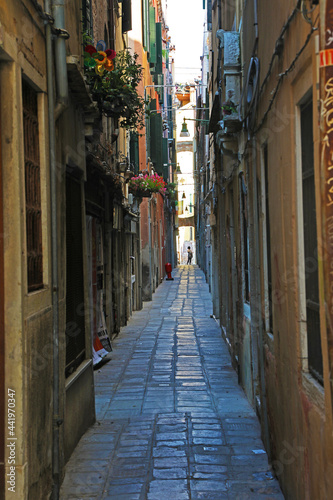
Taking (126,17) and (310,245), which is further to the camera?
(126,17)

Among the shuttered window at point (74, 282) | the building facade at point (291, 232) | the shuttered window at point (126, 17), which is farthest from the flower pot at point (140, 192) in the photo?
the shuttered window at point (74, 282)

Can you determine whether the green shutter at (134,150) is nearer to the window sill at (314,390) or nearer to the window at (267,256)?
the window at (267,256)

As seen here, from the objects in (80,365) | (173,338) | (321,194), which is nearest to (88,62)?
(80,365)

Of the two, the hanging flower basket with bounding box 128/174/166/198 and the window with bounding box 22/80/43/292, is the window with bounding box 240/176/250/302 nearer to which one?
the window with bounding box 22/80/43/292

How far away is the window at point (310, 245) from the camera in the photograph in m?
3.45

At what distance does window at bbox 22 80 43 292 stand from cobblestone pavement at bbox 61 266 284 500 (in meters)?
1.89

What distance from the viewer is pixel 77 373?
6102mm

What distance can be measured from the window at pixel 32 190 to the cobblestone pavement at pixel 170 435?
1894 mm

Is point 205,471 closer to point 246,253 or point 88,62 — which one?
point 246,253

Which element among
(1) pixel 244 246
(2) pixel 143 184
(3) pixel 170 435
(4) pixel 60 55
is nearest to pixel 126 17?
(2) pixel 143 184

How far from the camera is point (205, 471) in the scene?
200 inches

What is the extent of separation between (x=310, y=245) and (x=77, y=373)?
3.39 meters

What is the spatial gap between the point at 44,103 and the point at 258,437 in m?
3.89

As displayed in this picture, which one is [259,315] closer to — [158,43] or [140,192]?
[140,192]
